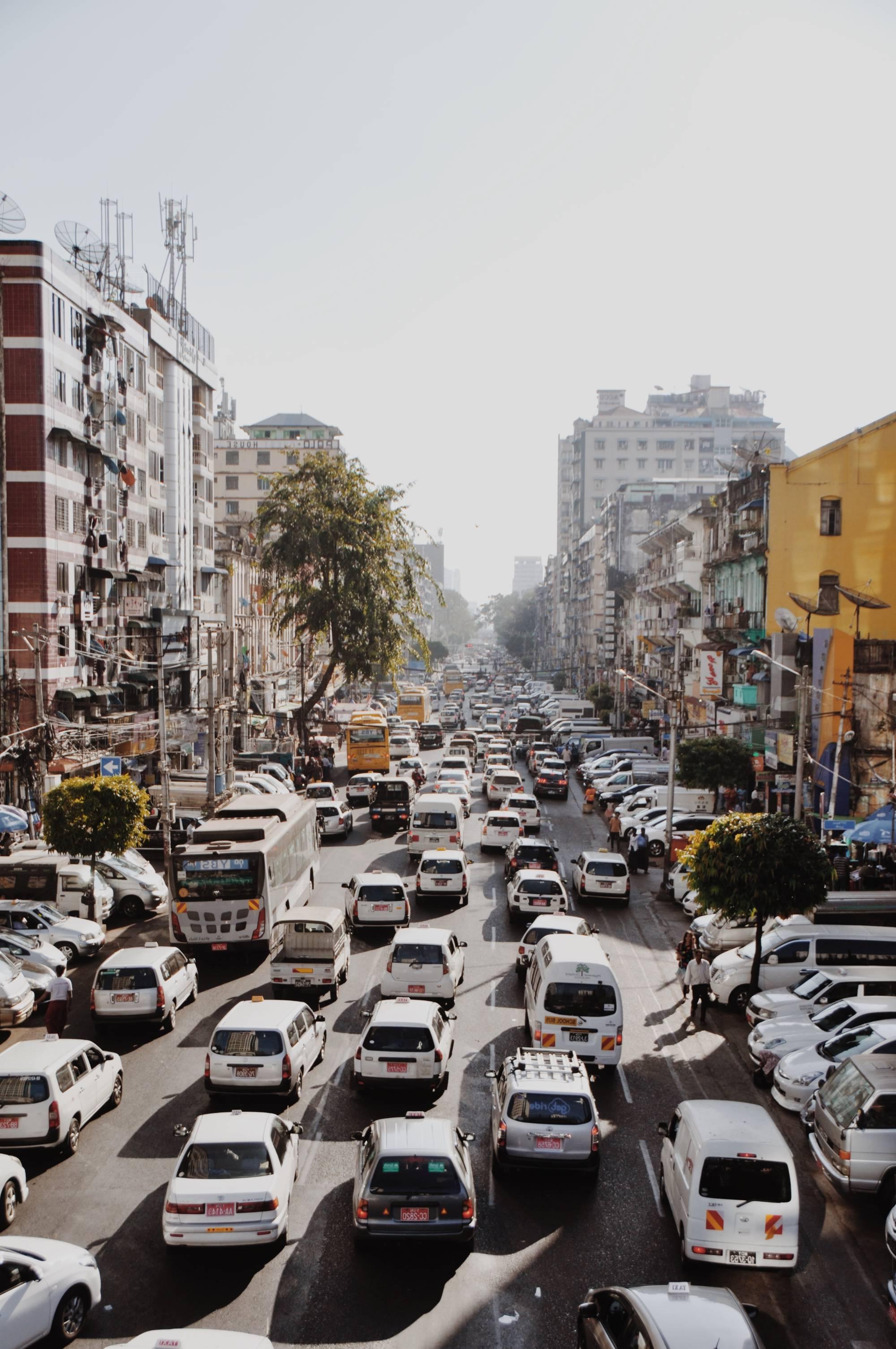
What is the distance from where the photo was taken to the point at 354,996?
74.2 feet

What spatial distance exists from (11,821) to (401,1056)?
64.3 ft

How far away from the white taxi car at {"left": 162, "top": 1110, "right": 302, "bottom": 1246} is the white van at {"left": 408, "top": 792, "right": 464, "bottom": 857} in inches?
896

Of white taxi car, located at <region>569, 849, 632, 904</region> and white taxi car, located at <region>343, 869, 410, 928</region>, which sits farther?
white taxi car, located at <region>569, 849, 632, 904</region>

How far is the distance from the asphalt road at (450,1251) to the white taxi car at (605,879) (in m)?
9.91

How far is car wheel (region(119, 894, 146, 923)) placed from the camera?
30.3 meters

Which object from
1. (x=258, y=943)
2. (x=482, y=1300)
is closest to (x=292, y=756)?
(x=258, y=943)

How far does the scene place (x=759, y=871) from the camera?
2205 cm

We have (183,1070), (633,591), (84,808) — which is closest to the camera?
(183,1070)

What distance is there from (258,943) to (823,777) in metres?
22.6

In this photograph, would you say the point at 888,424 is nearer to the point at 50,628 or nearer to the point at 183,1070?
the point at 50,628

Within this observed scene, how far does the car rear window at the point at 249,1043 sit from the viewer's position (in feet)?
54.0

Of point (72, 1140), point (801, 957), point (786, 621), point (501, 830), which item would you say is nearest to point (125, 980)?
point (72, 1140)

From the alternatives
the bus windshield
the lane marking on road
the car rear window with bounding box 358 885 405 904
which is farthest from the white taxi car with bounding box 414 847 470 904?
the lane marking on road

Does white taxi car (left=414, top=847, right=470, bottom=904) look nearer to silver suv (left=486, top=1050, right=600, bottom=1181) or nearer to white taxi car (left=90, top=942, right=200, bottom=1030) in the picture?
white taxi car (left=90, top=942, right=200, bottom=1030)
